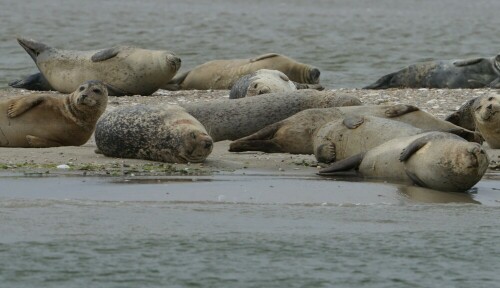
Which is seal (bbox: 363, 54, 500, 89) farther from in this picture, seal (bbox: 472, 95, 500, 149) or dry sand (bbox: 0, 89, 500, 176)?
dry sand (bbox: 0, 89, 500, 176)

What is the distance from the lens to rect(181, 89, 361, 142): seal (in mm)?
11125

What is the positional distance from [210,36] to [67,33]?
308 centimetres

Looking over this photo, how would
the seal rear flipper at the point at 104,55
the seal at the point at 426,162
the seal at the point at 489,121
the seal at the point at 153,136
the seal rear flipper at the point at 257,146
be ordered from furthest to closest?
1. the seal rear flipper at the point at 104,55
2. the seal at the point at 489,121
3. the seal rear flipper at the point at 257,146
4. the seal at the point at 153,136
5. the seal at the point at 426,162

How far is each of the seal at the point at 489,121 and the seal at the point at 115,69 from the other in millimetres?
4660

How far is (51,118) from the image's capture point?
10.7 metres

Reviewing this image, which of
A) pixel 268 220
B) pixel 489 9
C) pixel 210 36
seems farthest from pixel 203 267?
pixel 489 9

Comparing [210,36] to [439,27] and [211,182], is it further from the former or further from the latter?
[211,182]

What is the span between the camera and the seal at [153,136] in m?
9.60

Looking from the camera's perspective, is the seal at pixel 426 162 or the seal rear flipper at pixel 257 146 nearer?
the seal at pixel 426 162

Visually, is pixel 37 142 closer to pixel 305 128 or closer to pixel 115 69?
pixel 305 128

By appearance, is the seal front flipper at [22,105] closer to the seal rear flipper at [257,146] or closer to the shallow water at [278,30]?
the seal rear flipper at [257,146]

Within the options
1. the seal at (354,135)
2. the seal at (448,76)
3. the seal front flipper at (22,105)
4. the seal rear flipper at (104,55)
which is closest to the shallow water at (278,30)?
the seal at (448,76)

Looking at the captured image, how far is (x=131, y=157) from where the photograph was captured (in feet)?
32.6

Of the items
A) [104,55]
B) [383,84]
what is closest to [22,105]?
[104,55]
